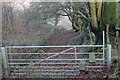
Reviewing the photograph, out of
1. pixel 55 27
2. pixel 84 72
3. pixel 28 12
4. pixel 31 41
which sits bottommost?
pixel 84 72

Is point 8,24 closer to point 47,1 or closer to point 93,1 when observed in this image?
point 47,1

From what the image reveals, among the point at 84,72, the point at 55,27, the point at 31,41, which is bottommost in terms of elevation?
the point at 84,72

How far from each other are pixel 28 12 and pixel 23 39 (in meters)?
2.41

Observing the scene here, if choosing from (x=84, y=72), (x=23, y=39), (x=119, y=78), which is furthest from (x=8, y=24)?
(x=119, y=78)

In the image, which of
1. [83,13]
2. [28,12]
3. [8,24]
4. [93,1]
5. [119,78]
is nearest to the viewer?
[119,78]

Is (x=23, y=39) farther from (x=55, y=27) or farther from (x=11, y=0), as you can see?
(x=55, y=27)

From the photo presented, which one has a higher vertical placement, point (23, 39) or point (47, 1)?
point (47, 1)

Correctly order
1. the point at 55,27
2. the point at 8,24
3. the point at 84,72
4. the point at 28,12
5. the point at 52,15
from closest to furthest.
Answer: the point at 84,72 → the point at 8,24 → the point at 28,12 → the point at 52,15 → the point at 55,27

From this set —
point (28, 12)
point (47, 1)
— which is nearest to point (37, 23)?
point (28, 12)

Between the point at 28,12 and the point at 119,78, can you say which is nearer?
the point at 119,78

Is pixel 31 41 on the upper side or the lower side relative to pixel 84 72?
upper

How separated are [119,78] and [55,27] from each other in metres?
8.56

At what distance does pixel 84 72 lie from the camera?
5016 mm

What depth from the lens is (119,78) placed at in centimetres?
429
